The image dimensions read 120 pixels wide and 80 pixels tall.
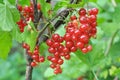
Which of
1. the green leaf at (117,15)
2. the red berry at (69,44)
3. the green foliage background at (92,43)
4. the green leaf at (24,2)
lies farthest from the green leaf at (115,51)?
the red berry at (69,44)

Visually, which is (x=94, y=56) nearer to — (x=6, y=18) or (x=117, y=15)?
(x=117, y=15)

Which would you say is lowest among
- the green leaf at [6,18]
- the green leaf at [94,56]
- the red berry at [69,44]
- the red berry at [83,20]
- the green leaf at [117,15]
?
the red berry at [69,44]

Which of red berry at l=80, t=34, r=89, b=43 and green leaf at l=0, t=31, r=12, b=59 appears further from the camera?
green leaf at l=0, t=31, r=12, b=59

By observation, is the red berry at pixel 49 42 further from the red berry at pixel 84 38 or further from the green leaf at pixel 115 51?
the green leaf at pixel 115 51

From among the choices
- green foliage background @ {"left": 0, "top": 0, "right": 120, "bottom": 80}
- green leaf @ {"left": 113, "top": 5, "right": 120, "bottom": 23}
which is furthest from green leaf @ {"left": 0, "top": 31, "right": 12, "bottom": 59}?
green leaf @ {"left": 113, "top": 5, "right": 120, "bottom": 23}

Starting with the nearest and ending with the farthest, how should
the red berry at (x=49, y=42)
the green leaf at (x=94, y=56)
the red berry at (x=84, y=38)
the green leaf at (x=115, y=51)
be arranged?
1. the red berry at (x=84, y=38)
2. the red berry at (x=49, y=42)
3. the green leaf at (x=94, y=56)
4. the green leaf at (x=115, y=51)

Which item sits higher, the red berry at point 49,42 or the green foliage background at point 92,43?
the green foliage background at point 92,43

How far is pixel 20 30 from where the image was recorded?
5.32ft

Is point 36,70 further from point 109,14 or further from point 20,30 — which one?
point 20,30

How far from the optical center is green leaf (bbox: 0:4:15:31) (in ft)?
4.78

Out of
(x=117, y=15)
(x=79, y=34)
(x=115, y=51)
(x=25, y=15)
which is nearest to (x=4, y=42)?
(x=25, y=15)

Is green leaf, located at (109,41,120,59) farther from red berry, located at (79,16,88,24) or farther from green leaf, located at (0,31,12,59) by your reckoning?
red berry, located at (79,16,88,24)

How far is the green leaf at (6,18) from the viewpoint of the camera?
146 centimetres

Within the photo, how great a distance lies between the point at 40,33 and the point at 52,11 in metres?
0.13
